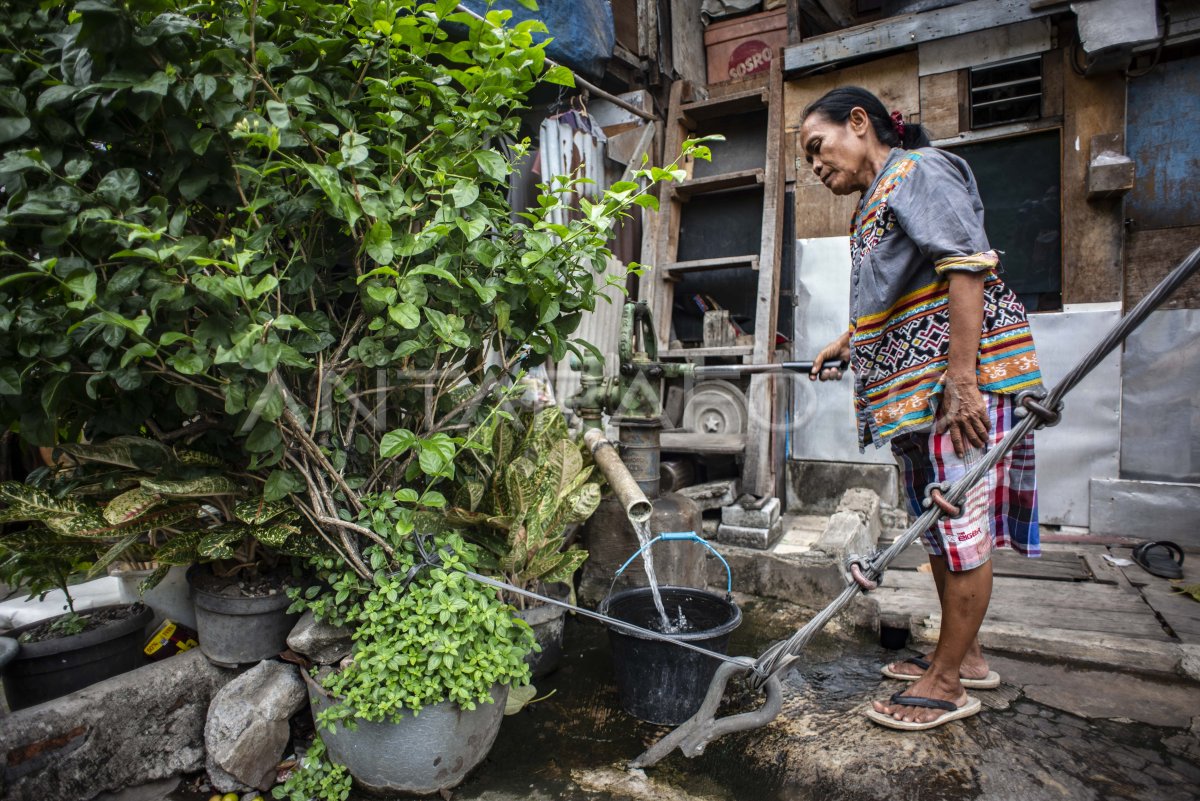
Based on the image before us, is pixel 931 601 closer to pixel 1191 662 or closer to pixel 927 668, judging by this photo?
pixel 927 668

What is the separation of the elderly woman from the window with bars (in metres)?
3.01

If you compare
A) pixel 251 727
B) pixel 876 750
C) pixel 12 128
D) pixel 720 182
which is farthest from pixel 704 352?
pixel 12 128

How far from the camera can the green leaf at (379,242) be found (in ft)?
6.24

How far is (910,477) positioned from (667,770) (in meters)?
1.44

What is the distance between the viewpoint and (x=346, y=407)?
8.02 ft

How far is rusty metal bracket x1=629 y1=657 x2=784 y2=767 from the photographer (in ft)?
6.97

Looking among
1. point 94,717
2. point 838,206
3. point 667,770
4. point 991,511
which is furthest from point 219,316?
point 838,206

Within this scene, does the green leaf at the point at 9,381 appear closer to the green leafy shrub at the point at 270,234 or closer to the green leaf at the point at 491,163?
the green leafy shrub at the point at 270,234

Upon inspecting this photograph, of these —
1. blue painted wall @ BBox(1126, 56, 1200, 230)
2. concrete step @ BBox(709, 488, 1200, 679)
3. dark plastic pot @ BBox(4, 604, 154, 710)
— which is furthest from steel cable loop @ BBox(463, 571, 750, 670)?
blue painted wall @ BBox(1126, 56, 1200, 230)

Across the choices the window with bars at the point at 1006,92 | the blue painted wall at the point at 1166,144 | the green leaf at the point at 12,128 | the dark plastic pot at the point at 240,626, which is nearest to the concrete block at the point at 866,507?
the blue painted wall at the point at 1166,144

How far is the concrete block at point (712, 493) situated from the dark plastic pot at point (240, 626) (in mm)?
2780

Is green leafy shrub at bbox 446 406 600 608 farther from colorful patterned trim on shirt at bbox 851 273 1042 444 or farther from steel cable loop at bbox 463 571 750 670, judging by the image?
colorful patterned trim on shirt at bbox 851 273 1042 444

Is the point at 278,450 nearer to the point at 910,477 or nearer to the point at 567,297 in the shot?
the point at 567,297

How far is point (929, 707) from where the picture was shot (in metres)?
2.44
